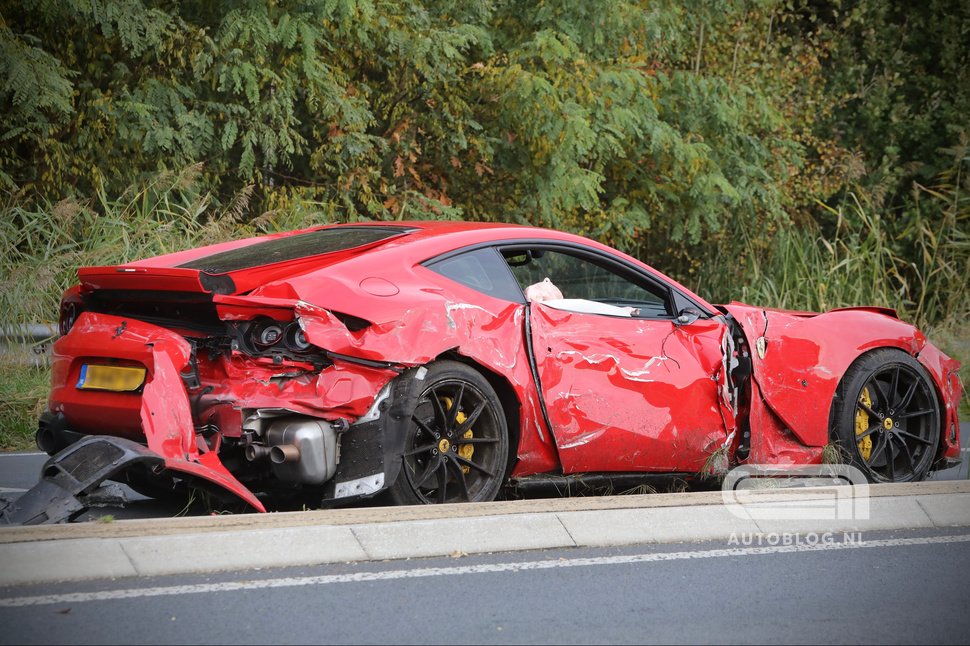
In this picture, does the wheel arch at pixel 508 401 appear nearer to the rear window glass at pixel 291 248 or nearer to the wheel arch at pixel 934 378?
the rear window glass at pixel 291 248

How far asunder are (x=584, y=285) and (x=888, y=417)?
2063 millimetres

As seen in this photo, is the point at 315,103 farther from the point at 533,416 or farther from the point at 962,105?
the point at 962,105

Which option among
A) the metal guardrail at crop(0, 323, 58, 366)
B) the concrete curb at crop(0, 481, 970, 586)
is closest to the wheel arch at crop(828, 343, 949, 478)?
the concrete curb at crop(0, 481, 970, 586)

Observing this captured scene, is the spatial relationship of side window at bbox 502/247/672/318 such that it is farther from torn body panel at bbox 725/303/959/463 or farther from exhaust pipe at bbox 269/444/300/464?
exhaust pipe at bbox 269/444/300/464

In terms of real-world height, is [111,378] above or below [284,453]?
above

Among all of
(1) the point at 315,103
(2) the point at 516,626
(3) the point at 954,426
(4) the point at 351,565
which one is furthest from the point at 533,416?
(1) the point at 315,103

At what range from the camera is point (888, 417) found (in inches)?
279

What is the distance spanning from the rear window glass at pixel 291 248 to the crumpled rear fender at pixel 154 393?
536 millimetres

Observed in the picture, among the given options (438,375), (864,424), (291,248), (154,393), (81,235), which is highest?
(291,248)

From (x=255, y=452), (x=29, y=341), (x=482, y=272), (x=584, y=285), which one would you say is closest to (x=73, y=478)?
(x=255, y=452)

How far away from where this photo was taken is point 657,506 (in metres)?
5.70

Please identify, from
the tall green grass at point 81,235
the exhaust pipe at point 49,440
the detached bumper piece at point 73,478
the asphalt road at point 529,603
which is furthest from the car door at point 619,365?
the tall green grass at point 81,235

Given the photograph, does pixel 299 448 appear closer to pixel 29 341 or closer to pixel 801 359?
pixel 801 359

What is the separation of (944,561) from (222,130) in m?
10.5
